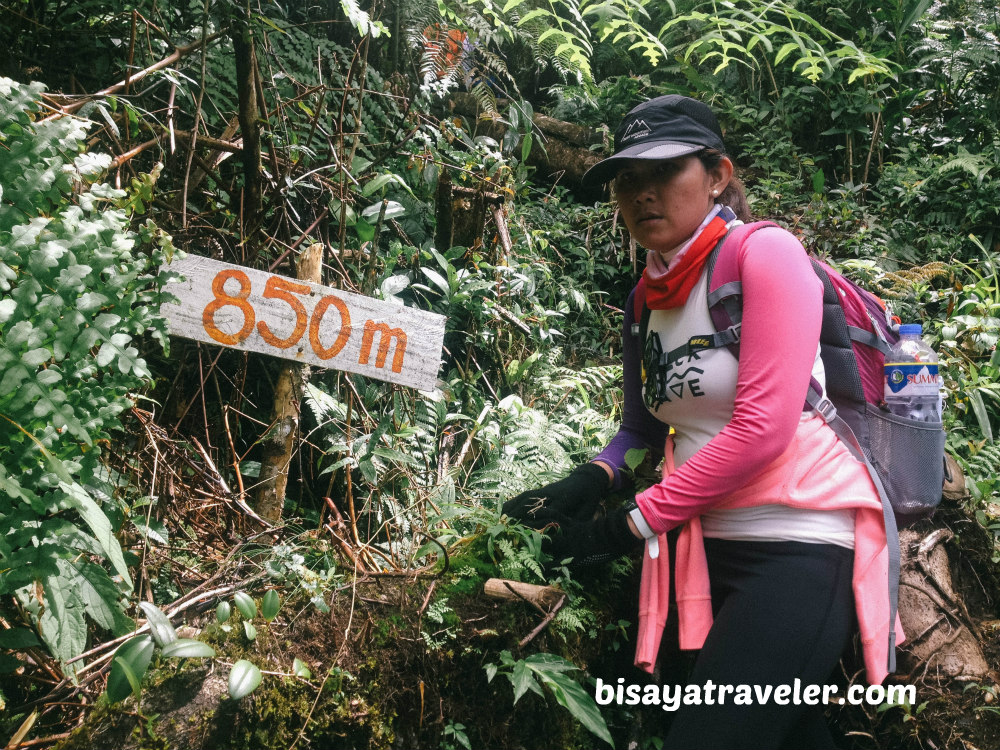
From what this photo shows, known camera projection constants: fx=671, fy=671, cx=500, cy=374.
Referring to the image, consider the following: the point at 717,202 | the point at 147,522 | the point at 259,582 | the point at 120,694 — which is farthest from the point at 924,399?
the point at 147,522

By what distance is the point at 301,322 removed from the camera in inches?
82.7

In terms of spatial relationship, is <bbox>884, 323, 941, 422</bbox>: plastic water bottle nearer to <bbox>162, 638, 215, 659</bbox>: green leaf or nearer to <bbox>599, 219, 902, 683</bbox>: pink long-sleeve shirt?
<bbox>599, 219, 902, 683</bbox>: pink long-sleeve shirt

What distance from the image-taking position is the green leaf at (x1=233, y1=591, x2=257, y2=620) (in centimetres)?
170

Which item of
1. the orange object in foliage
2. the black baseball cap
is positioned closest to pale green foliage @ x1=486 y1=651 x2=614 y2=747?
the black baseball cap

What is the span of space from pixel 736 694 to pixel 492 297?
2441 mm

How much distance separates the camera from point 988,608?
254 centimetres

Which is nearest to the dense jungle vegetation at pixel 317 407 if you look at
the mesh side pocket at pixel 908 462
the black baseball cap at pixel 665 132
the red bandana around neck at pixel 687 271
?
the mesh side pocket at pixel 908 462

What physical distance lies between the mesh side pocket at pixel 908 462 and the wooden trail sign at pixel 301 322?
4.36ft

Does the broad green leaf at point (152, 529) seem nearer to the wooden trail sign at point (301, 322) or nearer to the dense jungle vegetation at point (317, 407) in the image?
the dense jungle vegetation at point (317, 407)

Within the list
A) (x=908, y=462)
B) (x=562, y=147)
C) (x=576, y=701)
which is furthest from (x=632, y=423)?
(x=562, y=147)

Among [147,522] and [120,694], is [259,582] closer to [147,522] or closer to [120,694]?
[147,522]

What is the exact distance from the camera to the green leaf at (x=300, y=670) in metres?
1.68

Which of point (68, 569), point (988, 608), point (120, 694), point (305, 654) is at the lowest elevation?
point (988, 608)

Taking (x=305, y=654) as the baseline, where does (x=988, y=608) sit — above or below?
below
